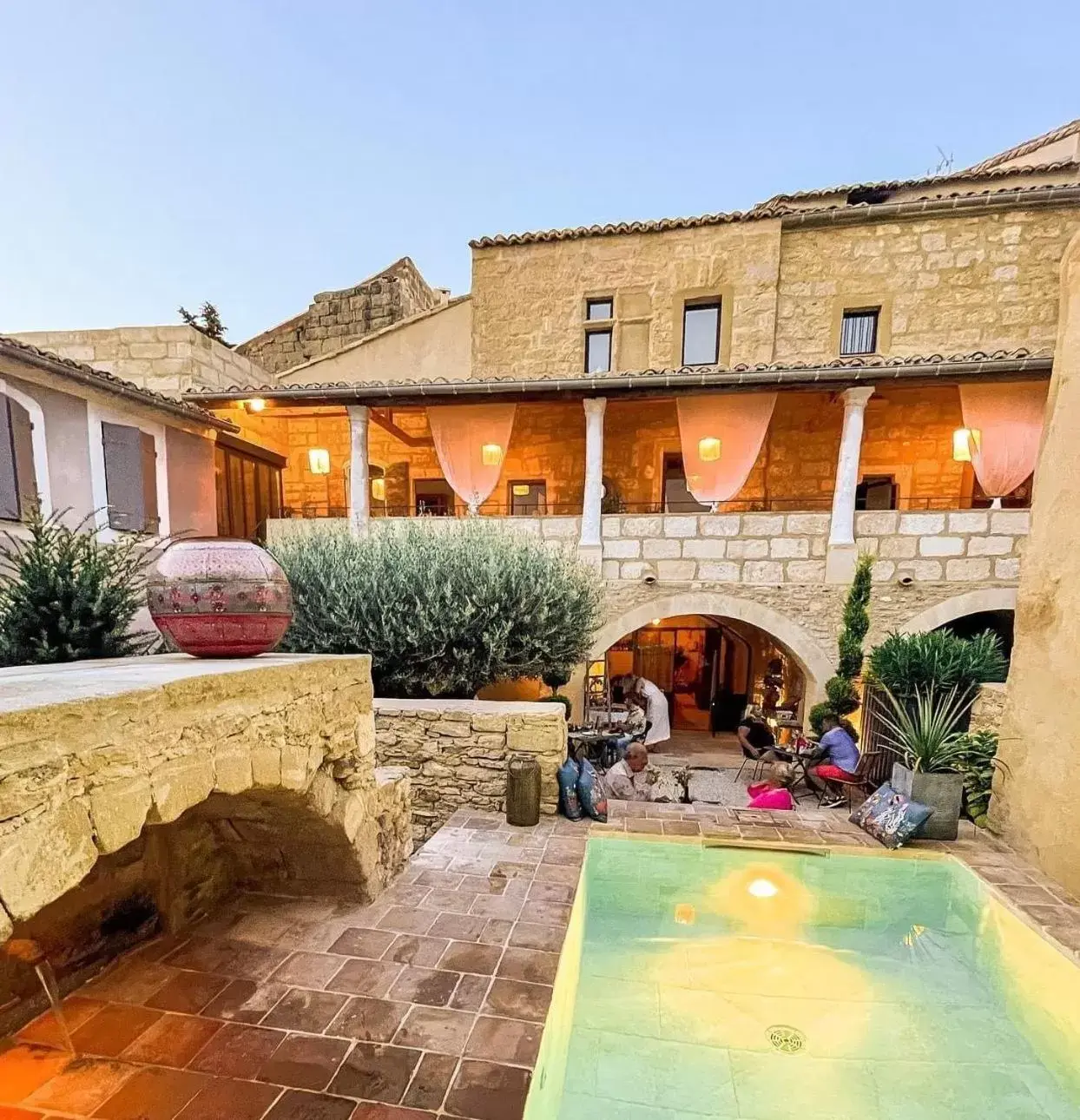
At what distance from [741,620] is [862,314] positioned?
21.6ft

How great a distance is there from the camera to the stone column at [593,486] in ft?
27.5

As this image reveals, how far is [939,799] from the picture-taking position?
15.6 feet

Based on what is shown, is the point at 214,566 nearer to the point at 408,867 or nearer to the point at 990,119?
the point at 408,867

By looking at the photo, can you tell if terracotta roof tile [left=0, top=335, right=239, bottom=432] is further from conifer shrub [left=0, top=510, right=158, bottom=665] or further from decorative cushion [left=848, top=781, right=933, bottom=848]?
decorative cushion [left=848, top=781, right=933, bottom=848]

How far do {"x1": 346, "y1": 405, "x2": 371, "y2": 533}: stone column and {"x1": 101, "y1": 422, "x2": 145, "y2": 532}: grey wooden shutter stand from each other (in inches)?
120

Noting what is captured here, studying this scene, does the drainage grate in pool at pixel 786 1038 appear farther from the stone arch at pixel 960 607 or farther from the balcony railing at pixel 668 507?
the balcony railing at pixel 668 507

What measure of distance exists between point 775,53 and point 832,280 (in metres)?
36.0

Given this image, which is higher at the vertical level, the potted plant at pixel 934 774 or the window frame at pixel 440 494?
the window frame at pixel 440 494

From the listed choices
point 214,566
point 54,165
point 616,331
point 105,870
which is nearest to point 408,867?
point 105,870

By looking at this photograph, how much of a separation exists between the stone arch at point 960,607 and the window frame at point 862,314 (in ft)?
16.0

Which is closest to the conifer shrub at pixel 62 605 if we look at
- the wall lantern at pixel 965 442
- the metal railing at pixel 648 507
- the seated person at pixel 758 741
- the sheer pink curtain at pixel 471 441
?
the metal railing at pixel 648 507

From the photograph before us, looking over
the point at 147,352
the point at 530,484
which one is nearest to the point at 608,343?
the point at 530,484

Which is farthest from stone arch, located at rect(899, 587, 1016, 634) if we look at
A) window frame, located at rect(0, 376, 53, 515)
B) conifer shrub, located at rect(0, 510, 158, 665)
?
window frame, located at rect(0, 376, 53, 515)

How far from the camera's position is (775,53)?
33156 millimetres
